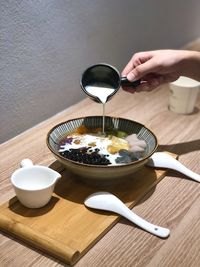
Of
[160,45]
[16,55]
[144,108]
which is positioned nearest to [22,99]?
[16,55]

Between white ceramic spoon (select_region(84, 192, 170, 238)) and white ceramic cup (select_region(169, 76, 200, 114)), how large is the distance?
57 cm

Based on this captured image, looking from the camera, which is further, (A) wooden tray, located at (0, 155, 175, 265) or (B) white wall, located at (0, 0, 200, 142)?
(B) white wall, located at (0, 0, 200, 142)

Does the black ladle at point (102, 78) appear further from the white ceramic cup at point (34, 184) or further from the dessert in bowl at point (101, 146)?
the white ceramic cup at point (34, 184)

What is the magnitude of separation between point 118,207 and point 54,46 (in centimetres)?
63

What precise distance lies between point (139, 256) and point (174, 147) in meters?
0.45

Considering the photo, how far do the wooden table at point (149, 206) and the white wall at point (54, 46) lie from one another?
0.07 metres

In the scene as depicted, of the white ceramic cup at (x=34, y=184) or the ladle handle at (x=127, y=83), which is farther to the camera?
the ladle handle at (x=127, y=83)

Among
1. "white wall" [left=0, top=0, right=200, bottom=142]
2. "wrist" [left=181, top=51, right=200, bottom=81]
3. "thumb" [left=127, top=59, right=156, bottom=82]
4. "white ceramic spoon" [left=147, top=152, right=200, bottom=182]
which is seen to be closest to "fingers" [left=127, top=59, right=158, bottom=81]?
"thumb" [left=127, top=59, right=156, bottom=82]

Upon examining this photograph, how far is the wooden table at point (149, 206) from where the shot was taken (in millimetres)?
689

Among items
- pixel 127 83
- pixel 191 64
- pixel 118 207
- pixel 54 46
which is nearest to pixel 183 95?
pixel 191 64

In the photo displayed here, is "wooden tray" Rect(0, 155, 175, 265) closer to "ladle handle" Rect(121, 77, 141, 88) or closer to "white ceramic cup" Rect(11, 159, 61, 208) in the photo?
"white ceramic cup" Rect(11, 159, 61, 208)

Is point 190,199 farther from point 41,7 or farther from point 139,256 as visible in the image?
point 41,7

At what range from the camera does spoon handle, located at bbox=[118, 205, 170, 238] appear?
74cm

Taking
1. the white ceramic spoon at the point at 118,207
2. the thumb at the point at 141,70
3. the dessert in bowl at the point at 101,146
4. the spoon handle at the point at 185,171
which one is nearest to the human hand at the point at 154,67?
the thumb at the point at 141,70
